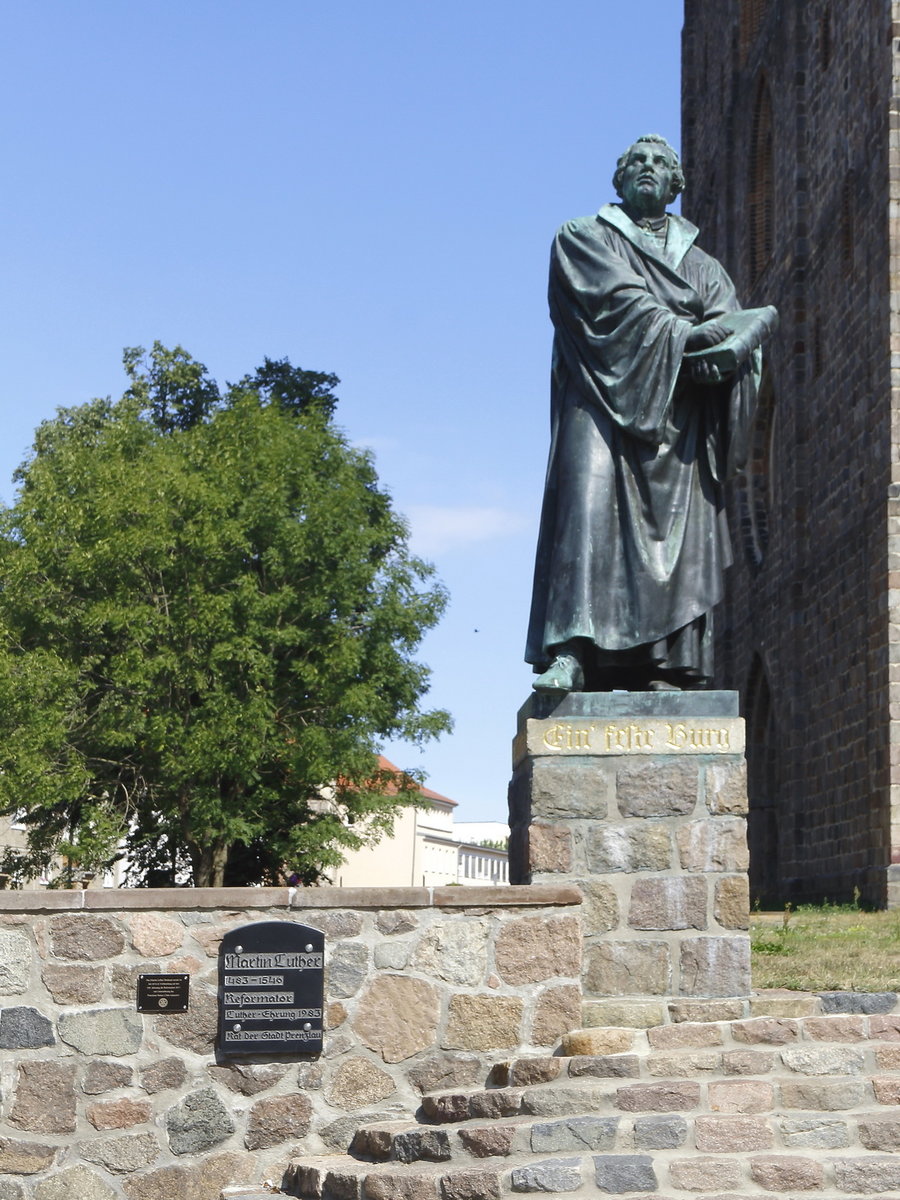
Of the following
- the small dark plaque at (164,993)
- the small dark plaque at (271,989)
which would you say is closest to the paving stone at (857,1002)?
the small dark plaque at (271,989)

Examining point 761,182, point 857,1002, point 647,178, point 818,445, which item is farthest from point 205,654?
point 857,1002

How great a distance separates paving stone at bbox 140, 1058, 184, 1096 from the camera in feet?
24.6

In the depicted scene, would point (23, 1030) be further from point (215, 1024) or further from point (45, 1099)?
point (215, 1024)

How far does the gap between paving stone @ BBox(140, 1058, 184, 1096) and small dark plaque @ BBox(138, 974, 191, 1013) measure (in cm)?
24

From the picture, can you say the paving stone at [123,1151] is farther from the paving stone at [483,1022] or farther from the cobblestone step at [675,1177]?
the cobblestone step at [675,1177]

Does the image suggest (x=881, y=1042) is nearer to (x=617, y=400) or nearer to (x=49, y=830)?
(x=617, y=400)

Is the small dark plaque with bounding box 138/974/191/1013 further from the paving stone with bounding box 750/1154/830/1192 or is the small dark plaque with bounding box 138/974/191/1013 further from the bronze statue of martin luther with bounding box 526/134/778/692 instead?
the paving stone with bounding box 750/1154/830/1192

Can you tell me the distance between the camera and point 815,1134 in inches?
253

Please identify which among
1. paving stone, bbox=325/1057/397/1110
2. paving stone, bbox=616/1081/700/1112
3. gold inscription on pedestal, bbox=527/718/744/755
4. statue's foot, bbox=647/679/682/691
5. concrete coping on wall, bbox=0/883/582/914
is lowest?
paving stone, bbox=325/1057/397/1110

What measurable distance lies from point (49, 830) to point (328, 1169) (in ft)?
72.3

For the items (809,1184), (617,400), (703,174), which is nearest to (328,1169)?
(809,1184)

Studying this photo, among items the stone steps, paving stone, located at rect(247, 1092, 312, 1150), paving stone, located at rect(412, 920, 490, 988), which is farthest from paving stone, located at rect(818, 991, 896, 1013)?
paving stone, located at rect(247, 1092, 312, 1150)

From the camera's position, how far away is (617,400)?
26.5 feet

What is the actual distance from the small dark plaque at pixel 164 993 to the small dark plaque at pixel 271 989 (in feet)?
0.54
